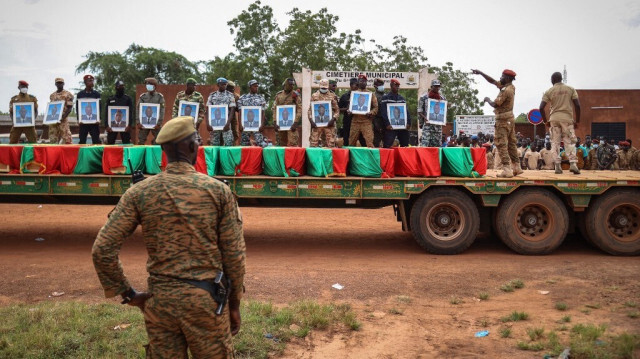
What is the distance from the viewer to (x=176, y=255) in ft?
9.74

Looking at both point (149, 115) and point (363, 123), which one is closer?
point (363, 123)

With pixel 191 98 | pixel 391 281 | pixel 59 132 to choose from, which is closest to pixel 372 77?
pixel 191 98

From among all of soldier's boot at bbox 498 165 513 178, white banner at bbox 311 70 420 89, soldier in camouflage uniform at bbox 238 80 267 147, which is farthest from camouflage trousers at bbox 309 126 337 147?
white banner at bbox 311 70 420 89

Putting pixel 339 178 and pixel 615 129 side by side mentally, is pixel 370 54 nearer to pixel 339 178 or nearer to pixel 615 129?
pixel 615 129

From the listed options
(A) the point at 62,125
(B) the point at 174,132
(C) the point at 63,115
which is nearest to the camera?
(B) the point at 174,132

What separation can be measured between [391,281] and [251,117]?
17.4 ft

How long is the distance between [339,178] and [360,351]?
13.6ft

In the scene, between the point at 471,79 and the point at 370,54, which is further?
the point at 471,79

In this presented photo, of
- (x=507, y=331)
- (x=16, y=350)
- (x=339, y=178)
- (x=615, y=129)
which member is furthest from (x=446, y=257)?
(x=615, y=129)

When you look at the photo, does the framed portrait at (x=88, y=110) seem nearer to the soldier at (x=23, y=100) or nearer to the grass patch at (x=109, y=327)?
the soldier at (x=23, y=100)

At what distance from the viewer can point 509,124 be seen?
30.8ft

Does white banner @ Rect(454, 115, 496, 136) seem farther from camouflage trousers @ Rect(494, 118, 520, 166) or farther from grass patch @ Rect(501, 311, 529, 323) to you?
grass patch @ Rect(501, 311, 529, 323)

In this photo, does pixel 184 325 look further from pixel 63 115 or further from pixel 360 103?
pixel 63 115

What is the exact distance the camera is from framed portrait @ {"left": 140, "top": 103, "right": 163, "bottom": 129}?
11.2m
